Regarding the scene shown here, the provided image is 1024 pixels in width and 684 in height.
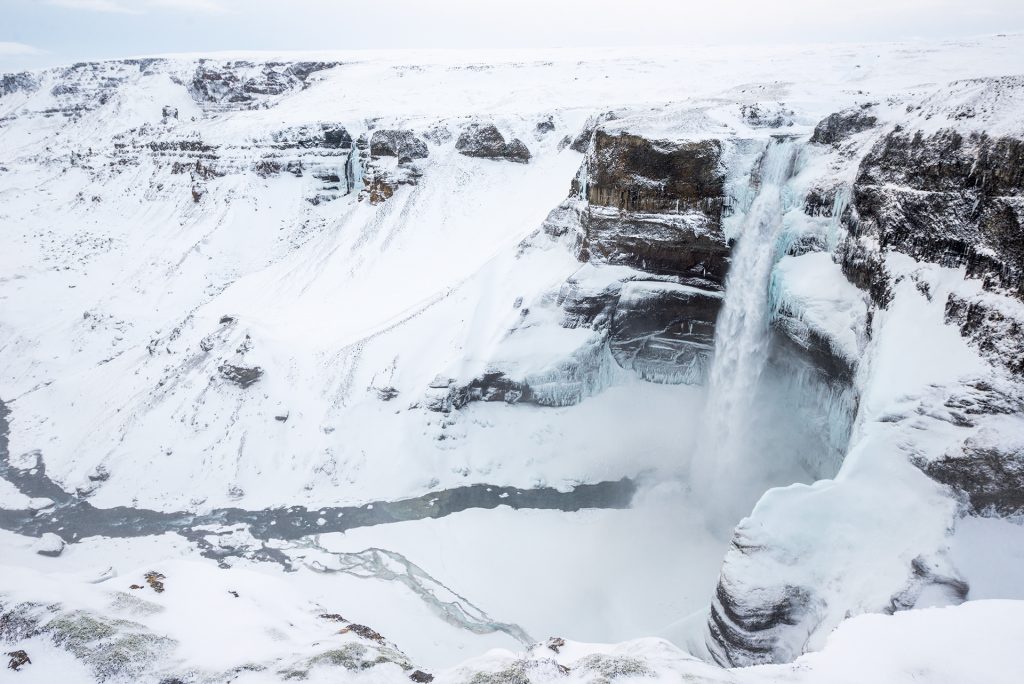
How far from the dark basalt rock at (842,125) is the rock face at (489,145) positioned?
19504mm

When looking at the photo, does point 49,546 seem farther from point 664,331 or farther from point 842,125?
point 842,125

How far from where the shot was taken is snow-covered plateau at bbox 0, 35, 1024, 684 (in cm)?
889

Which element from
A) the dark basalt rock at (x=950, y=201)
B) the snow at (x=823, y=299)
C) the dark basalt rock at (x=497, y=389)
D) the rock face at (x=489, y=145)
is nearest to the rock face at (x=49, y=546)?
the dark basalt rock at (x=497, y=389)

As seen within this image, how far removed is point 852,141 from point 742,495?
454 inches

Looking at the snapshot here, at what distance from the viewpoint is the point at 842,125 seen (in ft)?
56.6

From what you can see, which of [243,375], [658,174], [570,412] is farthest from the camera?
[243,375]

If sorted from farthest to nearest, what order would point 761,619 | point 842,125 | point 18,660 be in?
point 842,125
point 761,619
point 18,660

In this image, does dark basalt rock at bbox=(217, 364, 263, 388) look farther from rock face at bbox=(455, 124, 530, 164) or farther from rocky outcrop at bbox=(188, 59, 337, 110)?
rocky outcrop at bbox=(188, 59, 337, 110)

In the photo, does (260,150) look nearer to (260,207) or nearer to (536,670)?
(260,207)

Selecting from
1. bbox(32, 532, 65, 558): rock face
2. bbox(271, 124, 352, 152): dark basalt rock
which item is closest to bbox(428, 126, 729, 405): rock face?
bbox(32, 532, 65, 558): rock face

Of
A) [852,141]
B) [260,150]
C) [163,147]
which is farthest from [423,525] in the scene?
[163,147]

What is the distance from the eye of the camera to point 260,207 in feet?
137

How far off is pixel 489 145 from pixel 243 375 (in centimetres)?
2123

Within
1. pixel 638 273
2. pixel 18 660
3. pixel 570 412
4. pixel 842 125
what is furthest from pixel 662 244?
pixel 18 660
